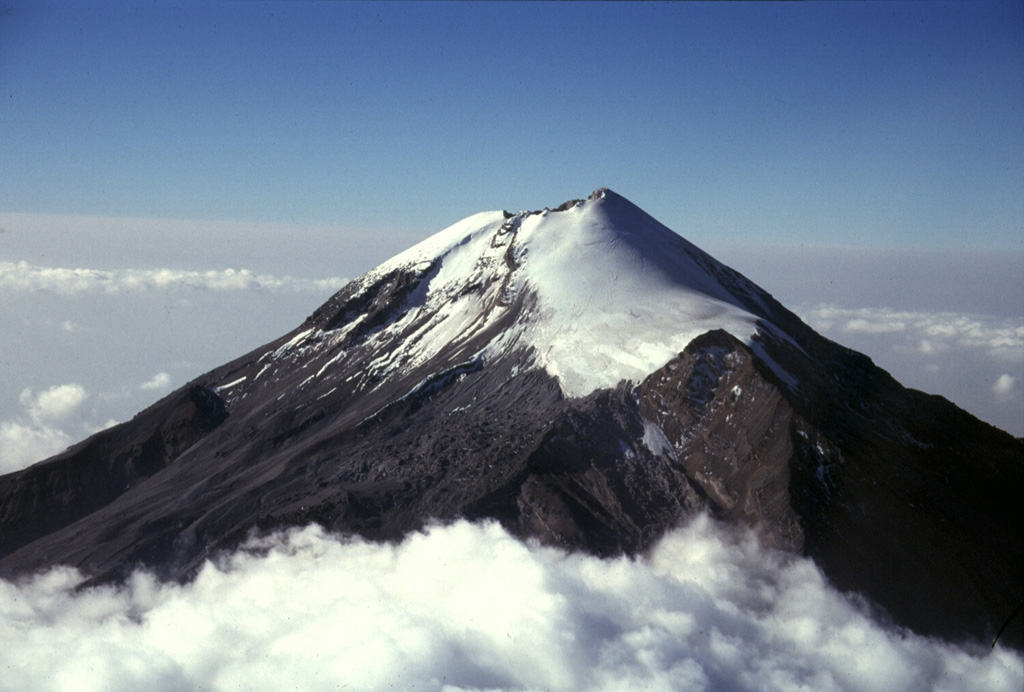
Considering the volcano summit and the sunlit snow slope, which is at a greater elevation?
the sunlit snow slope

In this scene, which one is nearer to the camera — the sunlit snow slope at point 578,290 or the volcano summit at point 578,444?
the volcano summit at point 578,444

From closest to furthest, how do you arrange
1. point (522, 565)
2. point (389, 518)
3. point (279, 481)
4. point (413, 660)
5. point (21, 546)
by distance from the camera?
point (413, 660) < point (522, 565) < point (389, 518) < point (279, 481) < point (21, 546)

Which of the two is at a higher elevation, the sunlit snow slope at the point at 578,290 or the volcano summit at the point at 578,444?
the sunlit snow slope at the point at 578,290

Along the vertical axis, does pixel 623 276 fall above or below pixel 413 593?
above

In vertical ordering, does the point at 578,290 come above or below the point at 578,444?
above

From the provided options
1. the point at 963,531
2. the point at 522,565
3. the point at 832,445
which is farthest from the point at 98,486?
the point at 963,531

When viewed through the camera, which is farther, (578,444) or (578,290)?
(578,290)

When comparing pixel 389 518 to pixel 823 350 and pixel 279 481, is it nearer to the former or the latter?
pixel 279 481

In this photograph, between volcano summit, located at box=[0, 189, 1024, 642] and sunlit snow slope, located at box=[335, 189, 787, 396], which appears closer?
volcano summit, located at box=[0, 189, 1024, 642]
